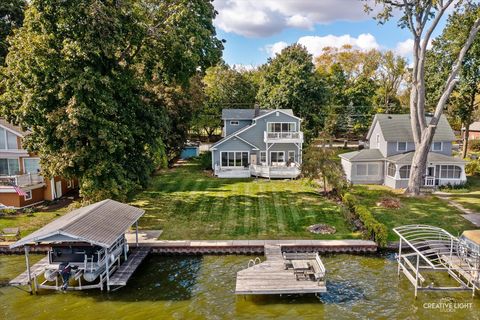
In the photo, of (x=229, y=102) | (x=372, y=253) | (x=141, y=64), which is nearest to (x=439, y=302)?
(x=372, y=253)

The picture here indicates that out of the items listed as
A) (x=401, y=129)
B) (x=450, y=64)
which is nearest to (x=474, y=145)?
(x=450, y=64)

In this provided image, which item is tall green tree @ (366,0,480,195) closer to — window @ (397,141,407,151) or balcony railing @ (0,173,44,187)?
window @ (397,141,407,151)

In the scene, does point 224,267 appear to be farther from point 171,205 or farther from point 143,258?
point 171,205

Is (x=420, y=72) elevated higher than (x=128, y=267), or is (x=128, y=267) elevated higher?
(x=420, y=72)

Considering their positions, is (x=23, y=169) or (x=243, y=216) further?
(x=23, y=169)

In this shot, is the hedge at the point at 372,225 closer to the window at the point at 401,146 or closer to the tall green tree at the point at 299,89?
the window at the point at 401,146

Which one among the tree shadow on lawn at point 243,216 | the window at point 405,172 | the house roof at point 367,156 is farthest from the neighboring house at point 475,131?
the tree shadow on lawn at point 243,216

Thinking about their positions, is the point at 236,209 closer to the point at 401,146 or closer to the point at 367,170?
the point at 367,170
